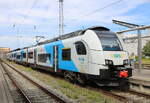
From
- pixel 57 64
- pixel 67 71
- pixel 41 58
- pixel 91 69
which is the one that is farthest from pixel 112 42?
pixel 41 58

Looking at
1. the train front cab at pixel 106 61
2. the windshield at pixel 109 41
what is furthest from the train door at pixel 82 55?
the windshield at pixel 109 41

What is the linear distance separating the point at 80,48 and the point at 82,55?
454 millimetres

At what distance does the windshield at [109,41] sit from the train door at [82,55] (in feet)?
2.93

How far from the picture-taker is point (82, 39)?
10.4 meters

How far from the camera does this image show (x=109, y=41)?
33.1 ft

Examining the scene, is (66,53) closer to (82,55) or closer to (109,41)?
(82,55)

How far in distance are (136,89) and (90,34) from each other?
361 centimetres

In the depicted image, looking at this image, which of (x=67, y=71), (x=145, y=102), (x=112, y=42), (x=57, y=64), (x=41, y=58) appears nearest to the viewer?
(x=145, y=102)

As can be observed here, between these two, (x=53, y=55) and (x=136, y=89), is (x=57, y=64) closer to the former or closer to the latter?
(x=53, y=55)

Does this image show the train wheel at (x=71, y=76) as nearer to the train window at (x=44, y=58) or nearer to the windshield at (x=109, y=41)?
the windshield at (x=109, y=41)

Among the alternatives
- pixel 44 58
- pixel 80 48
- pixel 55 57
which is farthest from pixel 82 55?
pixel 44 58

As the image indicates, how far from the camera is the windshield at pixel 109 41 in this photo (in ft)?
32.1

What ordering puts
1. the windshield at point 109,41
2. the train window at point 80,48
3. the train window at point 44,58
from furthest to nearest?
the train window at point 44,58, the train window at point 80,48, the windshield at point 109,41

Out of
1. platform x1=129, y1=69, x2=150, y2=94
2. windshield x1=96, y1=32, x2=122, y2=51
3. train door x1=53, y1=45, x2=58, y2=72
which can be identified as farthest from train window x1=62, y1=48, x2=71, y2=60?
platform x1=129, y1=69, x2=150, y2=94
